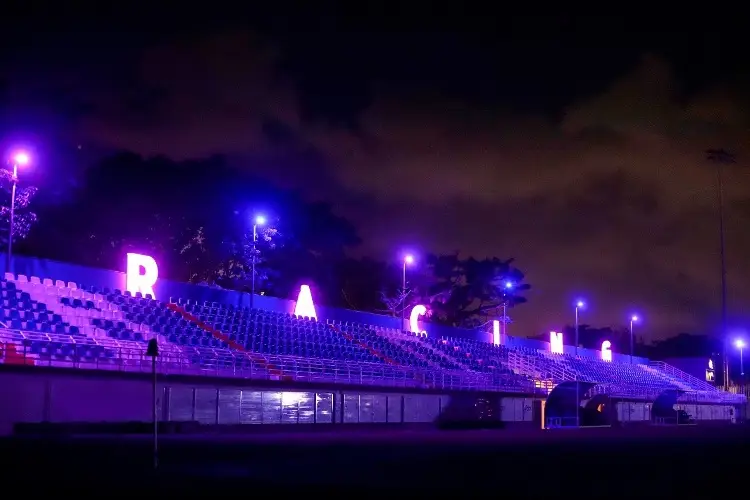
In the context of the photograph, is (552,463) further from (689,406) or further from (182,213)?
(689,406)

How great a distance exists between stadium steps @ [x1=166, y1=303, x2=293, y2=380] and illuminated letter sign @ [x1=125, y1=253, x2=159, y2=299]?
1.30m

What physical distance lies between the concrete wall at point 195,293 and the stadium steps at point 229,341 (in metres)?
1.86

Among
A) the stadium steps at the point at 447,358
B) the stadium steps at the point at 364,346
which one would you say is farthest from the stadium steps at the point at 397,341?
the stadium steps at the point at 364,346

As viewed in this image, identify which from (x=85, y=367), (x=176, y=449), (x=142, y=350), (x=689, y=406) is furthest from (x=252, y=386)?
(x=689, y=406)

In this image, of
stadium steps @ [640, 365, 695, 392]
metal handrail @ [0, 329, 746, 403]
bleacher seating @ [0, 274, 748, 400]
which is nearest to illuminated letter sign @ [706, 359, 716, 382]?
stadium steps @ [640, 365, 695, 392]

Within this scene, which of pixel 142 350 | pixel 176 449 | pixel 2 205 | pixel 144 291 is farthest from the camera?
pixel 2 205

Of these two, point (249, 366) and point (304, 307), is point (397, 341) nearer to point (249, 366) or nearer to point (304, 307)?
point (304, 307)

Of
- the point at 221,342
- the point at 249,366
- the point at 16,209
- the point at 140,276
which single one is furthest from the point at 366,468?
the point at 16,209

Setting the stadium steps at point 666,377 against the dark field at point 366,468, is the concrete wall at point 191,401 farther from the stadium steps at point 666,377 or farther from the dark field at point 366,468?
the stadium steps at point 666,377

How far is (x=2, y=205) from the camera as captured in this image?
48.5 metres

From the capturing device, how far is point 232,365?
32.6 m

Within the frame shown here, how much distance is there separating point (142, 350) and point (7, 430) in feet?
19.7

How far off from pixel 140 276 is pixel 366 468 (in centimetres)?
2586

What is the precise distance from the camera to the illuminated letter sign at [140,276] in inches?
1479
